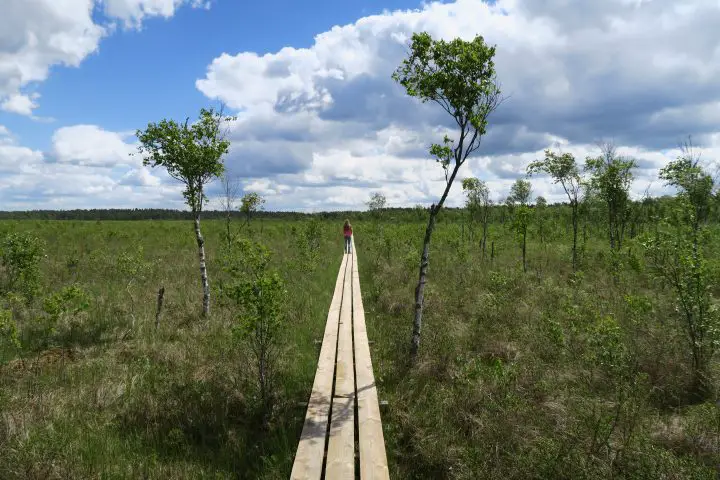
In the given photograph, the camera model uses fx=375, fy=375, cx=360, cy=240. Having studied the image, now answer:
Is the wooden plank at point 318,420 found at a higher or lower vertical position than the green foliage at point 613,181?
lower

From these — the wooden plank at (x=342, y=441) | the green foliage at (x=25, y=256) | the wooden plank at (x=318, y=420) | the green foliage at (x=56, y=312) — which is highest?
the green foliage at (x=25, y=256)

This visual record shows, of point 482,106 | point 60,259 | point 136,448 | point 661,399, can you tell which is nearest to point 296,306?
point 136,448

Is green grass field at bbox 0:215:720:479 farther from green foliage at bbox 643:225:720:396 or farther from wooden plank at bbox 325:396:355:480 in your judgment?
wooden plank at bbox 325:396:355:480

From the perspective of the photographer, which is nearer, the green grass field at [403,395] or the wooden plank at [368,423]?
the wooden plank at [368,423]

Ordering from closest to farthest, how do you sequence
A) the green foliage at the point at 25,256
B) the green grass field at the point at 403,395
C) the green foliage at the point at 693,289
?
the green grass field at the point at 403,395
the green foliage at the point at 693,289
the green foliage at the point at 25,256

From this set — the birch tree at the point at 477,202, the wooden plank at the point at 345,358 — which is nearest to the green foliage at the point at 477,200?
the birch tree at the point at 477,202

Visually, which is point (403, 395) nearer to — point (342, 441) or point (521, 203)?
point (342, 441)

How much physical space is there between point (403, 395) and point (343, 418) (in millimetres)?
1371

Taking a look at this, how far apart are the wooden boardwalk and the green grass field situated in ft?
1.17

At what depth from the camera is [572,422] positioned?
15.8ft

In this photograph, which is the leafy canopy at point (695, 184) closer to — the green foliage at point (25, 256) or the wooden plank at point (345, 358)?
the wooden plank at point (345, 358)

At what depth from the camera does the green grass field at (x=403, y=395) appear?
14.5 feet

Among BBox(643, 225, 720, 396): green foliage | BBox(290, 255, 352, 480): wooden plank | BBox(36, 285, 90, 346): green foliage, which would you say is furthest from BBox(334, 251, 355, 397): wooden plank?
BBox(36, 285, 90, 346): green foliage

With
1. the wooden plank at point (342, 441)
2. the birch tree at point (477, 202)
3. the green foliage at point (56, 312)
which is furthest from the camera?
the birch tree at point (477, 202)
